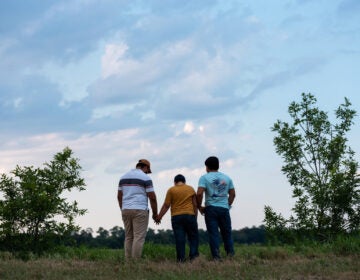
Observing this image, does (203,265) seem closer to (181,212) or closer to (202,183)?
(181,212)

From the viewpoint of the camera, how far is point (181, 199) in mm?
13656

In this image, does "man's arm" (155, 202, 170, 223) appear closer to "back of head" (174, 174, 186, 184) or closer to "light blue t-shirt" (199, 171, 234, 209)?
"back of head" (174, 174, 186, 184)

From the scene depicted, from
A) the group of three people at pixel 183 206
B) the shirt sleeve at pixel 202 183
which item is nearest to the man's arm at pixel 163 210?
the group of three people at pixel 183 206

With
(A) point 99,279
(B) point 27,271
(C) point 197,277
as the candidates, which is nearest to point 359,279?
(C) point 197,277

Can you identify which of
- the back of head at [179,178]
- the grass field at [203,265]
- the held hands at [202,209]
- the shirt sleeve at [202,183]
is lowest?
the grass field at [203,265]

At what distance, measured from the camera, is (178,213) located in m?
13.7

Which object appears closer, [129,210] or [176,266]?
[176,266]

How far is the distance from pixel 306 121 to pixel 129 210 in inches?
466

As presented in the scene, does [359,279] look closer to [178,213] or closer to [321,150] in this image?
[178,213]

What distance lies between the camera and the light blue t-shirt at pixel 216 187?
535 inches

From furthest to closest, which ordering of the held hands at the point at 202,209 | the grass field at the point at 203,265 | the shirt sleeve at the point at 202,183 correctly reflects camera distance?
the held hands at the point at 202,209 → the shirt sleeve at the point at 202,183 → the grass field at the point at 203,265

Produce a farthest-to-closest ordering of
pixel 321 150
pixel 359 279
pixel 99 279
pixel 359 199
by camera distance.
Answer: pixel 321 150 < pixel 359 199 < pixel 99 279 < pixel 359 279

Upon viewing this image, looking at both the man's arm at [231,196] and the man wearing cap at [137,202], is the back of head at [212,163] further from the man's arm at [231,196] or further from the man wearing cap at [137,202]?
the man wearing cap at [137,202]

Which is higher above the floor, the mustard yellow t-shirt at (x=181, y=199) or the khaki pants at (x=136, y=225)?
the mustard yellow t-shirt at (x=181, y=199)
